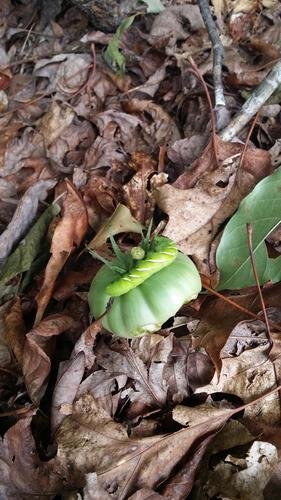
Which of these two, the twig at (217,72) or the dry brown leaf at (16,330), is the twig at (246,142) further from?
the dry brown leaf at (16,330)

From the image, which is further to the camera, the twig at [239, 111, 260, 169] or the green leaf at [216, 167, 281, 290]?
the twig at [239, 111, 260, 169]

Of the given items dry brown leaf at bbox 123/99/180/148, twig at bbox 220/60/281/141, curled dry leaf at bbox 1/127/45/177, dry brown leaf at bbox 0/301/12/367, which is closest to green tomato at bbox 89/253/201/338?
dry brown leaf at bbox 0/301/12/367

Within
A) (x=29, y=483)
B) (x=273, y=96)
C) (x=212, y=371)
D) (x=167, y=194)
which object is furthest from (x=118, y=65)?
(x=29, y=483)

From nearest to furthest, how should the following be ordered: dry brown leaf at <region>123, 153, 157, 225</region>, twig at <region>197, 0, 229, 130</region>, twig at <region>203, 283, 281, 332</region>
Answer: twig at <region>203, 283, 281, 332</region> → dry brown leaf at <region>123, 153, 157, 225</region> → twig at <region>197, 0, 229, 130</region>

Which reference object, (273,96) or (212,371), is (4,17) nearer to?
(273,96)

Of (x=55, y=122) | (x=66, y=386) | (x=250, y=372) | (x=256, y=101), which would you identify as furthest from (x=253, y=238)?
(x=55, y=122)

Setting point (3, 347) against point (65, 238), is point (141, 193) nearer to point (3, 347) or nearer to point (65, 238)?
point (65, 238)

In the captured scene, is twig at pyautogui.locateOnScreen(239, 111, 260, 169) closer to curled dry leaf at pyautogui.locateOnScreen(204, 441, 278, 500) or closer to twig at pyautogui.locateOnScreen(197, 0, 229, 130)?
twig at pyautogui.locateOnScreen(197, 0, 229, 130)

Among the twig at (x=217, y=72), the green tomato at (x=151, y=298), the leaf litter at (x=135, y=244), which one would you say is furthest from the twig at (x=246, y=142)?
the green tomato at (x=151, y=298)
